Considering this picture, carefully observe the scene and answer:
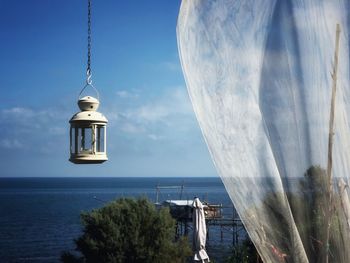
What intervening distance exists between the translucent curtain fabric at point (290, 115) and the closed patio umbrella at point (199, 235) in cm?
882

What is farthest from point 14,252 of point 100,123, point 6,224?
point 100,123

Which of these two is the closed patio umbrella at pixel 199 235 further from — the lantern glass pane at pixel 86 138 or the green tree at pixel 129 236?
the green tree at pixel 129 236

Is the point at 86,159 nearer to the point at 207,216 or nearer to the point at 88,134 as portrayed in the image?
the point at 88,134

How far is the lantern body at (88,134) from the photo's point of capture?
13.8 ft

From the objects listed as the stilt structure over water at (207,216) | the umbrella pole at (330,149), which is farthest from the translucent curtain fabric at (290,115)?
the stilt structure over water at (207,216)

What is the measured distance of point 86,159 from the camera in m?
4.12

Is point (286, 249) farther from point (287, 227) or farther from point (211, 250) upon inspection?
point (211, 250)

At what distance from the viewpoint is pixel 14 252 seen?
38.2m

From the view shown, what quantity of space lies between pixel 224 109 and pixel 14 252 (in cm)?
3995

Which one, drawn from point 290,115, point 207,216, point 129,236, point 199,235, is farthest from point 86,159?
point 207,216

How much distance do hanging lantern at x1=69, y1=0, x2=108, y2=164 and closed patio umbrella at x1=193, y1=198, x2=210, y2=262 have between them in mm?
6182

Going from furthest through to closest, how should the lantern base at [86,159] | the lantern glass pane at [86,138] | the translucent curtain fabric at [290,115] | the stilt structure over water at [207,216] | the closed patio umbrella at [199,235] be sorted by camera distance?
the stilt structure over water at [207,216] → the closed patio umbrella at [199,235] → the lantern glass pane at [86,138] → the lantern base at [86,159] → the translucent curtain fabric at [290,115]

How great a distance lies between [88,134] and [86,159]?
0.35m

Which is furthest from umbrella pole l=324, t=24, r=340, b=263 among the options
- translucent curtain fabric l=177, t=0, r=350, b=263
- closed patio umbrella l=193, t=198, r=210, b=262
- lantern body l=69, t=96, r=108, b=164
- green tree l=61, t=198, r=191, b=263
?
green tree l=61, t=198, r=191, b=263
